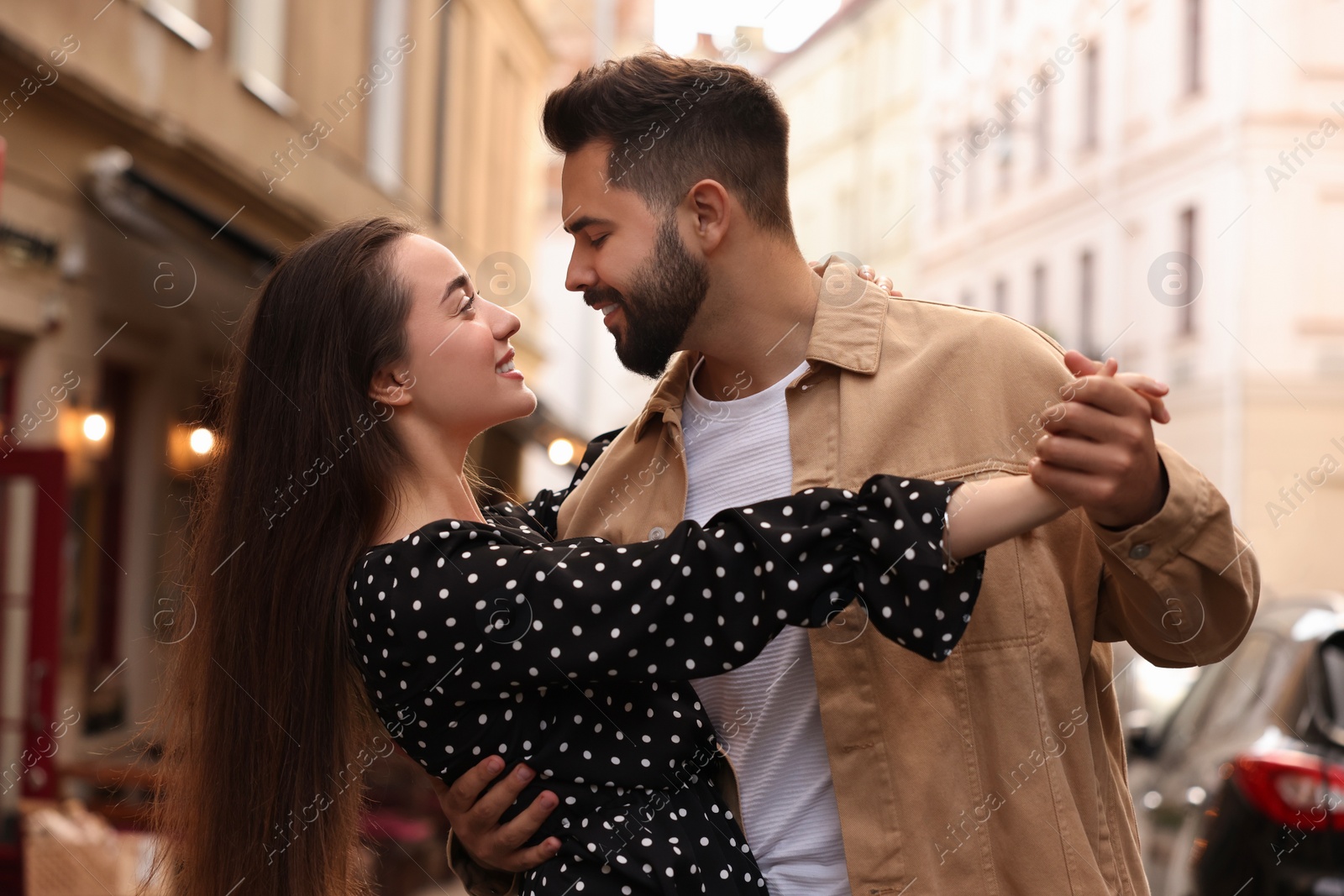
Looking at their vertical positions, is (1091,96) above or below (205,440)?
above

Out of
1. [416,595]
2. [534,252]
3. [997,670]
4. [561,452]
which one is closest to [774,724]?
[997,670]

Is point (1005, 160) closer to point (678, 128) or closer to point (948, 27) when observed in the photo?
point (948, 27)

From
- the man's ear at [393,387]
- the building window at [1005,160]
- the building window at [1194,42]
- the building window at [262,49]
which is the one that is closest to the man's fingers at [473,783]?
the man's ear at [393,387]

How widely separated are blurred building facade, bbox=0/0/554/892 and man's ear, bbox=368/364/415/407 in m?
1.63

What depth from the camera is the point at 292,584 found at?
7.40ft

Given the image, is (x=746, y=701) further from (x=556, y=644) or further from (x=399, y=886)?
(x=399, y=886)

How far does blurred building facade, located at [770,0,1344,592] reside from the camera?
1970 cm

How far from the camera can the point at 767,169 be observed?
265cm

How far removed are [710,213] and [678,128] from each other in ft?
0.57

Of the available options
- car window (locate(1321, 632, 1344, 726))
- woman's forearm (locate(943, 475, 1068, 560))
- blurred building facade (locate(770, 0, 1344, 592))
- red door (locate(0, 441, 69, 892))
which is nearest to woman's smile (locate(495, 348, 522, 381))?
woman's forearm (locate(943, 475, 1068, 560))

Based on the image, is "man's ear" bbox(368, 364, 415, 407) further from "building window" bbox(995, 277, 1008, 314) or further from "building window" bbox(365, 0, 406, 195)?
"building window" bbox(995, 277, 1008, 314)

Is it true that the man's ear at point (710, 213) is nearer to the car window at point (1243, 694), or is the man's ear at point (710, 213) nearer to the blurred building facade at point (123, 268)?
the blurred building facade at point (123, 268)

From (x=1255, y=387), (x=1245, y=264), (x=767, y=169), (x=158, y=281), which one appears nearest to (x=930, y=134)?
(x=1245, y=264)

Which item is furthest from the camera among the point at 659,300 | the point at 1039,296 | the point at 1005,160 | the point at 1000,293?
the point at 1000,293
